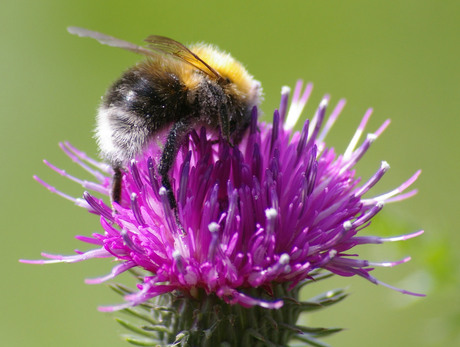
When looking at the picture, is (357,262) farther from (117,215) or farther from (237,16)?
(237,16)

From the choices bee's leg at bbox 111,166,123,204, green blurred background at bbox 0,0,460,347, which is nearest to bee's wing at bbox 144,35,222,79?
bee's leg at bbox 111,166,123,204

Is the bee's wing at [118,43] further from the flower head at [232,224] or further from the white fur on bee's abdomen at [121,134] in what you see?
the flower head at [232,224]

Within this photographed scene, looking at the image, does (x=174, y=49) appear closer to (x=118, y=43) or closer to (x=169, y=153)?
(x=118, y=43)

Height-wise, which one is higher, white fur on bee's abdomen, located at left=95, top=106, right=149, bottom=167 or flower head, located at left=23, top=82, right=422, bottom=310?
white fur on bee's abdomen, located at left=95, top=106, right=149, bottom=167

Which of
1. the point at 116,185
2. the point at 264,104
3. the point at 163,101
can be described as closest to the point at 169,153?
the point at 163,101

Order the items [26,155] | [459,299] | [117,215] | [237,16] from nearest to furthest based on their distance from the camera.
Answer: [117,215] → [459,299] → [26,155] → [237,16]

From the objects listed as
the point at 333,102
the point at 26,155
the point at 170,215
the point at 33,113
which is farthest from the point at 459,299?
the point at 33,113

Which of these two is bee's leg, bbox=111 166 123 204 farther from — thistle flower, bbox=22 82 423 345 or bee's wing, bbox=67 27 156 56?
bee's wing, bbox=67 27 156 56
